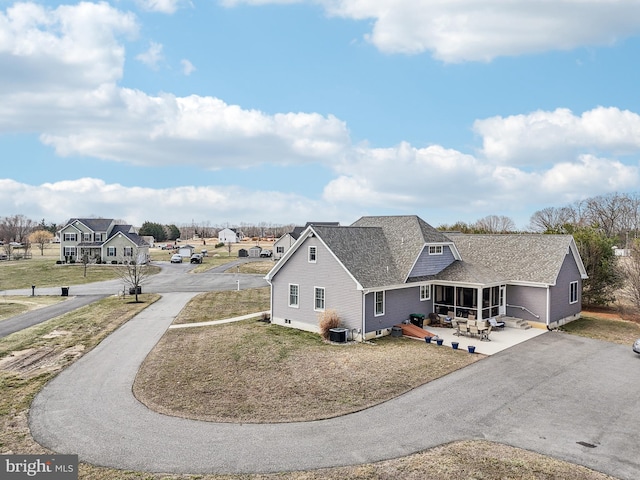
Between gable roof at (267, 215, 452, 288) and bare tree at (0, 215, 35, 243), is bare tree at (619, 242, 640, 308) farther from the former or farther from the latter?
bare tree at (0, 215, 35, 243)

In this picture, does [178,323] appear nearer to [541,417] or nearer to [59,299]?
[59,299]

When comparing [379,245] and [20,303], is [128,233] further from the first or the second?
[379,245]

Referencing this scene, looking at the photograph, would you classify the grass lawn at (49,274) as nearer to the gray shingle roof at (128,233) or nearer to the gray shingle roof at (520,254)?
the gray shingle roof at (128,233)

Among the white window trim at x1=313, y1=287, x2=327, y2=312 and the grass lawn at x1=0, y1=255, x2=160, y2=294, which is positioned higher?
the white window trim at x1=313, y1=287, x2=327, y2=312

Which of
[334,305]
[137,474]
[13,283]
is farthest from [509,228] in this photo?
[137,474]

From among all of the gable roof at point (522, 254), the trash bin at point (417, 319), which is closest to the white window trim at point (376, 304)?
the trash bin at point (417, 319)

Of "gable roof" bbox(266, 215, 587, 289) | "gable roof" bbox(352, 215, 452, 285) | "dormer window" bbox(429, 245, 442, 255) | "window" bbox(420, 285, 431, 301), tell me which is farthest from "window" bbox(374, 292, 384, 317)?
"dormer window" bbox(429, 245, 442, 255)
